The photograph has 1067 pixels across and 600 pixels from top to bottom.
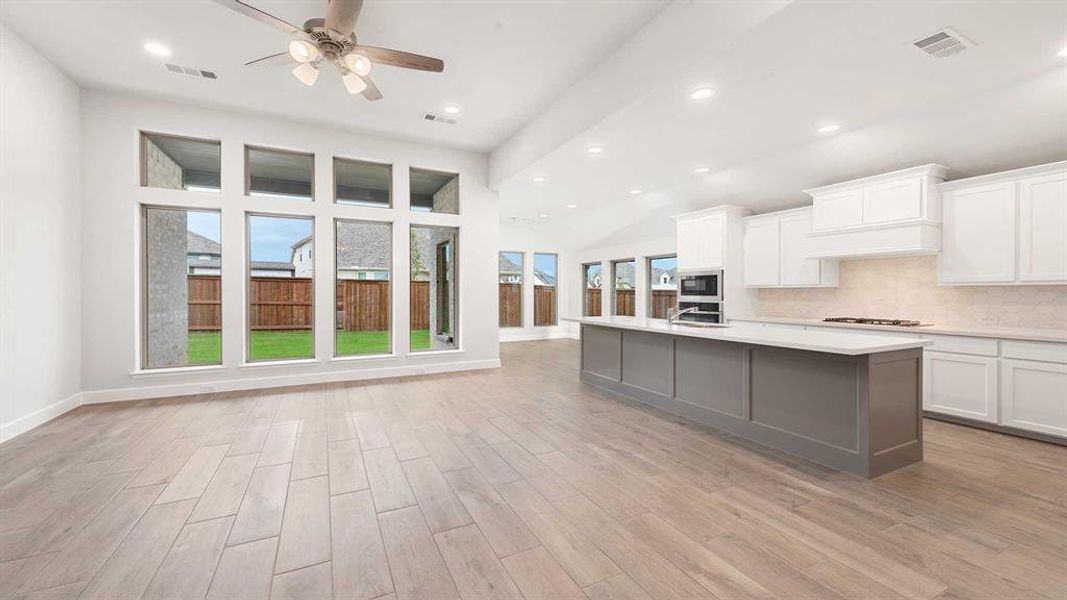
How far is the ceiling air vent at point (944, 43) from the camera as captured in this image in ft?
8.15

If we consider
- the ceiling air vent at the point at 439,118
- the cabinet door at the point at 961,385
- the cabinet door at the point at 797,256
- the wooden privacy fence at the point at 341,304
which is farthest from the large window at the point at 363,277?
the cabinet door at the point at 961,385

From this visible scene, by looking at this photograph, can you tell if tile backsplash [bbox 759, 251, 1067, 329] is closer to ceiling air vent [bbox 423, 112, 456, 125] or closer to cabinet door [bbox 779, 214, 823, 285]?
cabinet door [bbox 779, 214, 823, 285]

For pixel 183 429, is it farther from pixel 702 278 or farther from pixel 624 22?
pixel 702 278

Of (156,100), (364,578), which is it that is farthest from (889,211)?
(156,100)

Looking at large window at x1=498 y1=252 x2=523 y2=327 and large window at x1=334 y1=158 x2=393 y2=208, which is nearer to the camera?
large window at x1=334 y1=158 x2=393 y2=208

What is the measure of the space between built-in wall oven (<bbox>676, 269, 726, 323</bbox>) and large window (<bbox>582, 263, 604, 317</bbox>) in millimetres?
3537

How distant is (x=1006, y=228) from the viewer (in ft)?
12.1

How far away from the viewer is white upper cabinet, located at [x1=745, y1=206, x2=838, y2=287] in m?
5.26

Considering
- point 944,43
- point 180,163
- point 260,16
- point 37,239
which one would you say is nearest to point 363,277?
point 180,163

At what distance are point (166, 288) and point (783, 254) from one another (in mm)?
7721

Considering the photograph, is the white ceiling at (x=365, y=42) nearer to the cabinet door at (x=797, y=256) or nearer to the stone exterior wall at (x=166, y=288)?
the stone exterior wall at (x=166, y=288)

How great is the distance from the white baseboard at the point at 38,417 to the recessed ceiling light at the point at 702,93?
5.95 meters

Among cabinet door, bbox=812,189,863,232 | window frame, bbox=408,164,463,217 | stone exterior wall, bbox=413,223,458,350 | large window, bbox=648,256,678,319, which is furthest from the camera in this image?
A: large window, bbox=648,256,678,319

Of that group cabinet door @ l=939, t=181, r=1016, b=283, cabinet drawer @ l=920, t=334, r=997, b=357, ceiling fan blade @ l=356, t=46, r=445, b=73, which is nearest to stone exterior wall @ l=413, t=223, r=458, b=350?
ceiling fan blade @ l=356, t=46, r=445, b=73
